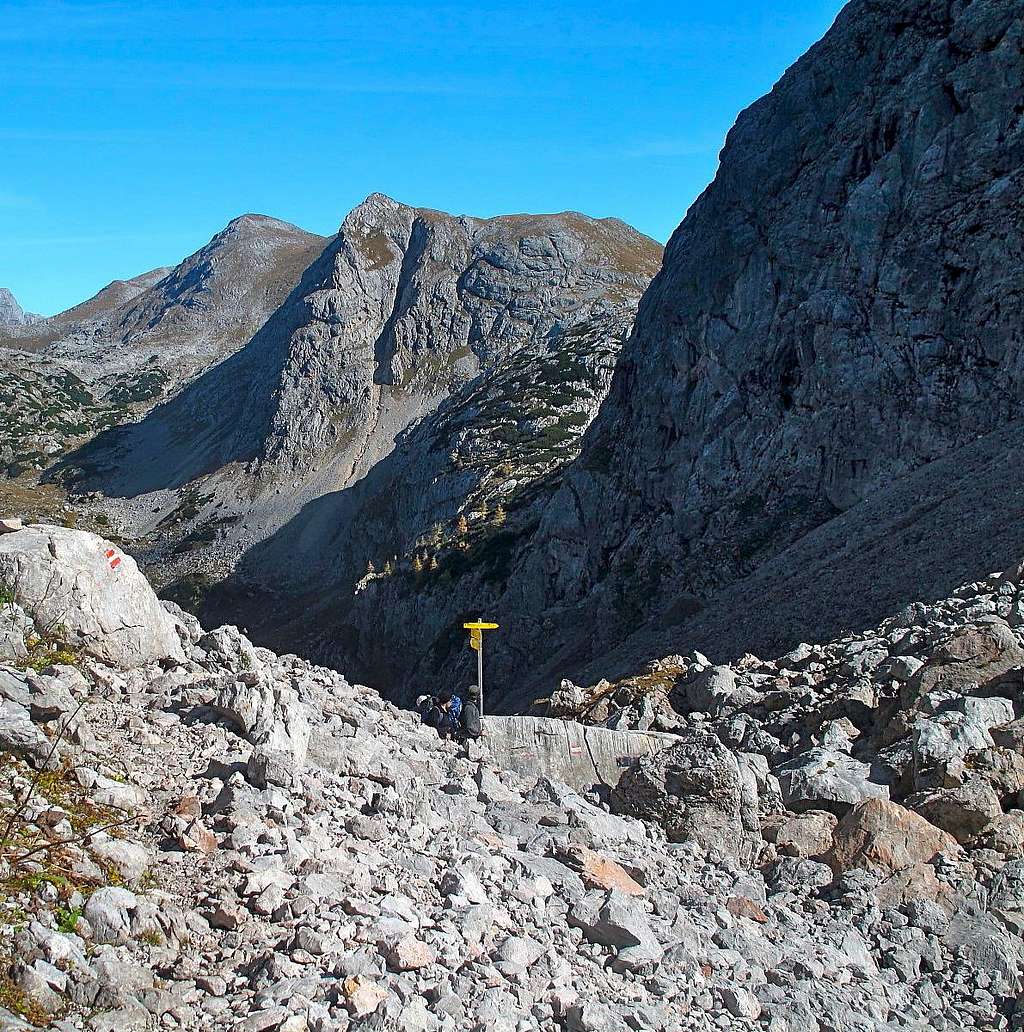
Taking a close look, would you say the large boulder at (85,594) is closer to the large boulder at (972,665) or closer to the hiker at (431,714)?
the hiker at (431,714)

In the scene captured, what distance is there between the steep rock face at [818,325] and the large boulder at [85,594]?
2955 cm

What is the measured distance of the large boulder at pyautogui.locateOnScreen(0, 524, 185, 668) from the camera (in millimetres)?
12031

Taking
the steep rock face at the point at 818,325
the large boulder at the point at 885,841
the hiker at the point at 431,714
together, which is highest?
the steep rock face at the point at 818,325

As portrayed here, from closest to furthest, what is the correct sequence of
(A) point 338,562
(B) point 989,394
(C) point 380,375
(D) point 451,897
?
(D) point 451,897, (B) point 989,394, (A) point 338,562, (C) point 380,375

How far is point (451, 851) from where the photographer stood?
10070 mm

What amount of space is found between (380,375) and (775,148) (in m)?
77.3

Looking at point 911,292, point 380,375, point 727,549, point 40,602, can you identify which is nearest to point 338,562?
point 380,375

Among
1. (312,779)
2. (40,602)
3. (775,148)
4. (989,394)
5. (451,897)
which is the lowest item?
(451,897)

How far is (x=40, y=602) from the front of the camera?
39.4ft

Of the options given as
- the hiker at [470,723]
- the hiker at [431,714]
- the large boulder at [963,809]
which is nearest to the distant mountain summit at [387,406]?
the hiker at [431,714]

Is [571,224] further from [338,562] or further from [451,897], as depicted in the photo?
[451,897]

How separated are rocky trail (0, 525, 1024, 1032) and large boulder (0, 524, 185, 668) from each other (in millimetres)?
36

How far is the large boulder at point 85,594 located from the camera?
1203 centimetres

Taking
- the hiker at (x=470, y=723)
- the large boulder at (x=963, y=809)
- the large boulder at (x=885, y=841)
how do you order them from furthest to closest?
the hiker at (x=470, y=723)
the large boulder at (x=963, y=809)
the large boulder at (x=885, y=841)
